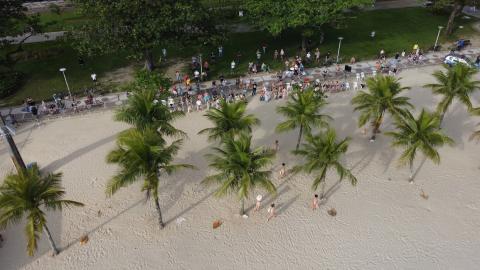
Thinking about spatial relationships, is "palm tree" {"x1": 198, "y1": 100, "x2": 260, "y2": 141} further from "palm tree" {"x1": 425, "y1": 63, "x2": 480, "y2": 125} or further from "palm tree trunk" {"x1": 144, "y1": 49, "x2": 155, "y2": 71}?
"palm tree trunk" {"x1": 144, "y1": 49, "x2": 155, "y2": 71}

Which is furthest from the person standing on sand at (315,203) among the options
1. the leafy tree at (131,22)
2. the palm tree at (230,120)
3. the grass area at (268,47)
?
the grass area at (268,47)

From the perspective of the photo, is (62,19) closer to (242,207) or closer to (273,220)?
(242,207)

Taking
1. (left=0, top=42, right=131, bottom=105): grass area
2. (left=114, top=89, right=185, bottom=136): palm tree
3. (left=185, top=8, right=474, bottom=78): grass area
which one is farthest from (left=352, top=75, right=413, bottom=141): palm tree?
(left=0, top=42, right=131, bottom=105): grass area

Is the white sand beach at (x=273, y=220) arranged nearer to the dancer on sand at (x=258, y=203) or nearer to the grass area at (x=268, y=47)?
the dancer on sand at (x=258, y=203)

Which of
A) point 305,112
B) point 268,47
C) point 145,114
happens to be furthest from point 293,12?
point 145,114

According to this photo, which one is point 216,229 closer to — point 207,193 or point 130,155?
point 207,193

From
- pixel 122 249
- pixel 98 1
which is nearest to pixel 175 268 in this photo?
pixel 122 249
